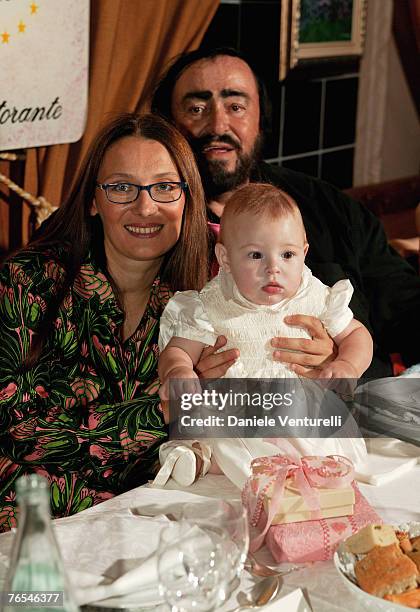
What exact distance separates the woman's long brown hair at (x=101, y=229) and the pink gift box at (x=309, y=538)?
0.60m

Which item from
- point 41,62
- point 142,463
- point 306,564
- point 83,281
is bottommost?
point 142,463

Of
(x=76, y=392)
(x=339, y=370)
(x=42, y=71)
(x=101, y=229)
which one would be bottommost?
(x=76, y=392)

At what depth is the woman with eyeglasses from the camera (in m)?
1.44

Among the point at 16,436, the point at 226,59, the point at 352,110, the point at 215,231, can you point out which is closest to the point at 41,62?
the point at 226,59

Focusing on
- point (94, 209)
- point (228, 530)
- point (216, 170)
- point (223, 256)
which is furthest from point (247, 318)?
point (216, 170)

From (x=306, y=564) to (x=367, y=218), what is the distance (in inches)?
54.0

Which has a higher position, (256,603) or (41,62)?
(41,62)

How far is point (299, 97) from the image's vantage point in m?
3.45

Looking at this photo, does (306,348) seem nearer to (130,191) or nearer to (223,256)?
(223,256)

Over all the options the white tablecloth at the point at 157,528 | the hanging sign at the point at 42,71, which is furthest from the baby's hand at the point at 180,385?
the hanging sign at the point at 42,71

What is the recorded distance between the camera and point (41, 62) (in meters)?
2.20

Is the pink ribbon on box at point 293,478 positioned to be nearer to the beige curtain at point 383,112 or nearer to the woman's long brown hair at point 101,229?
the woman's long brown hair at point 101,229

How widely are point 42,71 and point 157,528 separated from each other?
1.48 metres

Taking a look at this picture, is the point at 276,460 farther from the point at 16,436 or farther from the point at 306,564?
the point at 16,436
